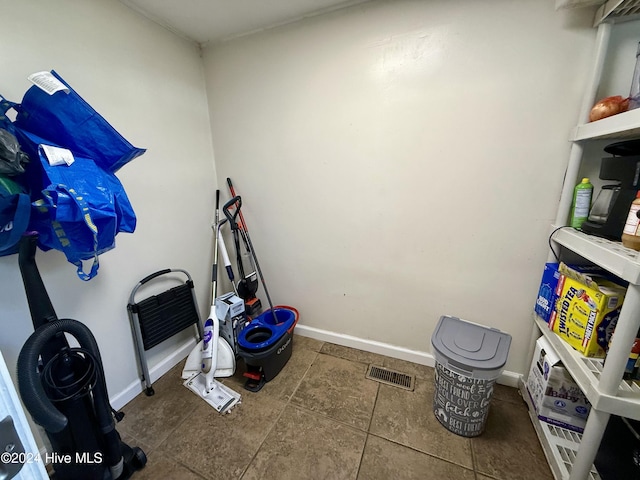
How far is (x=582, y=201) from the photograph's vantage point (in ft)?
3.93

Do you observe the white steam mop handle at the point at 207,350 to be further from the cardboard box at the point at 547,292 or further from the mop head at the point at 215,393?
the cardboard box at the point at 547,292

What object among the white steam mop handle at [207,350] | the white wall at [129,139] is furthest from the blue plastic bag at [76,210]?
the white steam mop handle at [207,350]

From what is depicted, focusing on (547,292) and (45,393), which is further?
(547,292)

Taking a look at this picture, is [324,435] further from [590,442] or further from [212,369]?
[590,442]

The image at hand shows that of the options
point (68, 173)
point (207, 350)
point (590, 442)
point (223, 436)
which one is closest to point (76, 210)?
point (68, 173)

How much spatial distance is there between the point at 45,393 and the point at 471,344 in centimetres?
173

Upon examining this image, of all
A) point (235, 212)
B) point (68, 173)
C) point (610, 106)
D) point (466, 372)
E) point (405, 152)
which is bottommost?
point (466, 372)

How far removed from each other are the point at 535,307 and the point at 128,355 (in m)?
2.40

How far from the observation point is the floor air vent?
5.34ft

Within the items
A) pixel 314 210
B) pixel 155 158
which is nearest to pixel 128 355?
pixel 155 158

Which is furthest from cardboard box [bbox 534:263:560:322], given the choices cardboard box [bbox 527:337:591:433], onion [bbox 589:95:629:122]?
onion [bbox 589:95:629:122]

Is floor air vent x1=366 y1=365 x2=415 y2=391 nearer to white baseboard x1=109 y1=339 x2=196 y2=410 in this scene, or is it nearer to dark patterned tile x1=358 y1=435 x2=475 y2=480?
dark patterned tile x1=358 y1=435 x2=475 y2=480

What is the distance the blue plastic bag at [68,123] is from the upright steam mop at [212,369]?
1.07 metres

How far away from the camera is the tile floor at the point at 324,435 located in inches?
46.4
